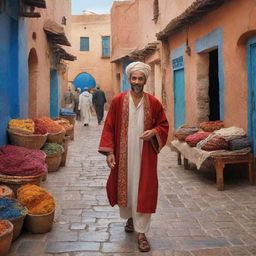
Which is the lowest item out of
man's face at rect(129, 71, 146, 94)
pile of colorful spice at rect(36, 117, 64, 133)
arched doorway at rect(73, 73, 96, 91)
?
pile of colorful spice at rect(36, 117, 64, 133)

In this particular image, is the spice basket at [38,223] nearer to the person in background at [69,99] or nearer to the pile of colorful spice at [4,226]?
the pile of colorful spice at [4,226]

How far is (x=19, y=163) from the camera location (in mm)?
5812

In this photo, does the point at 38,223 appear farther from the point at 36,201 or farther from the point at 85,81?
the point at 85,81

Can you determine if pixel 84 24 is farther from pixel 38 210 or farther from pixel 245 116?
pixel 38 210

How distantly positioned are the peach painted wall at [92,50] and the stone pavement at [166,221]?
79.2 ft

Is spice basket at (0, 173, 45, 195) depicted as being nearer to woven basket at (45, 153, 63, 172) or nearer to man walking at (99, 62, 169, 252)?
man walking at (99, 62, 169, 252)

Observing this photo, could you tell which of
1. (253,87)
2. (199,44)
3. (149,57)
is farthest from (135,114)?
(149,57)

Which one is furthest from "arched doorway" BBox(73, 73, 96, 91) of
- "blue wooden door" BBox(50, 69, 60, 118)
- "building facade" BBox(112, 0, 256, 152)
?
"building facade" BBox(112, 0, 256, 152)

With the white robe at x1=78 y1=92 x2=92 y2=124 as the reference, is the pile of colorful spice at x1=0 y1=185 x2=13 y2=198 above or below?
below

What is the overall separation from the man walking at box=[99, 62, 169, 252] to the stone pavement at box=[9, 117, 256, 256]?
1.28ft

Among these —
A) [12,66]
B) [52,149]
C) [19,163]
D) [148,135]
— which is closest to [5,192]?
[19,163]

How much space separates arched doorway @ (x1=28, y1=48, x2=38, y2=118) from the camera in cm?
1071

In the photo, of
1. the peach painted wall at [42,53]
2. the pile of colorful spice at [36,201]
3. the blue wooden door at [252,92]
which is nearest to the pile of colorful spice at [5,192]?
the pile of colorful spice at [36,201]

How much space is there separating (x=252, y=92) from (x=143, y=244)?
3.88 m
